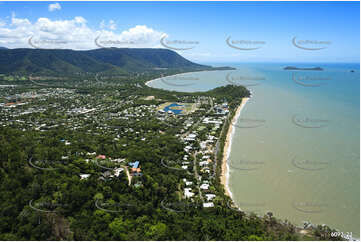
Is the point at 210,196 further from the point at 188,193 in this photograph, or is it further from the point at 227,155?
the point at 227,155

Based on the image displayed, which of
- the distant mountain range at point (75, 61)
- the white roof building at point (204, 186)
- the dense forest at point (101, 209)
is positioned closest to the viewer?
the dense forest at point (101, 209)

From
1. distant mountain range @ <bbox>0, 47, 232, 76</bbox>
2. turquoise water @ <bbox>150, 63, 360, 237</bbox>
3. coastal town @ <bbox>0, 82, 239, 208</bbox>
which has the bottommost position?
turquoise water @ <bbox>150, 63, 360, 237</bbox>

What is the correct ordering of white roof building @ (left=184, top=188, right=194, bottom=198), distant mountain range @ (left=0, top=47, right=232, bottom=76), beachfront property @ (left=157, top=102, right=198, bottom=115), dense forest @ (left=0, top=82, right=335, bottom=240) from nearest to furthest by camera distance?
dense forest @ (left=0, top=82, right=335, bottom=240) < white roof building @ (left=184, top=188, right=194, bottom=198) < beachfront property @ (left=157, top=102, right=198, bottom=115) < distant mountain range @ (left=0, top=47, right=232, bottom=76)

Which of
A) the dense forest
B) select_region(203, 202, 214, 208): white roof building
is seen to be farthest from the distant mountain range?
select_region(203, 202, 214, 208): white roof building

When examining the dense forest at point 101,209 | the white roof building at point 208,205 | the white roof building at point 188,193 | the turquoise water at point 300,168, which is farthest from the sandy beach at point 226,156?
the white roof building at point 188,193

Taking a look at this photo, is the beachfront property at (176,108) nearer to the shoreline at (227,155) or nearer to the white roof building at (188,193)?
the shoreline at (227,155)

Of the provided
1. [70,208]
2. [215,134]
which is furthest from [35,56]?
[70,208]

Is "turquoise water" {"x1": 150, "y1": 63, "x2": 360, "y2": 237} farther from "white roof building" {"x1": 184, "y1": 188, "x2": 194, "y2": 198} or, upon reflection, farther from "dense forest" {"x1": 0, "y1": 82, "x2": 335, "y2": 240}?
"white roof building" {"x1": 184, "y1": 188, "x2": 194, "y2": 198}

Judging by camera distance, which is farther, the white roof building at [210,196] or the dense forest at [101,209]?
the white roof building at [210,196]

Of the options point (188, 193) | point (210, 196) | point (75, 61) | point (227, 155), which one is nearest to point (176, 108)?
point (227, 155)
